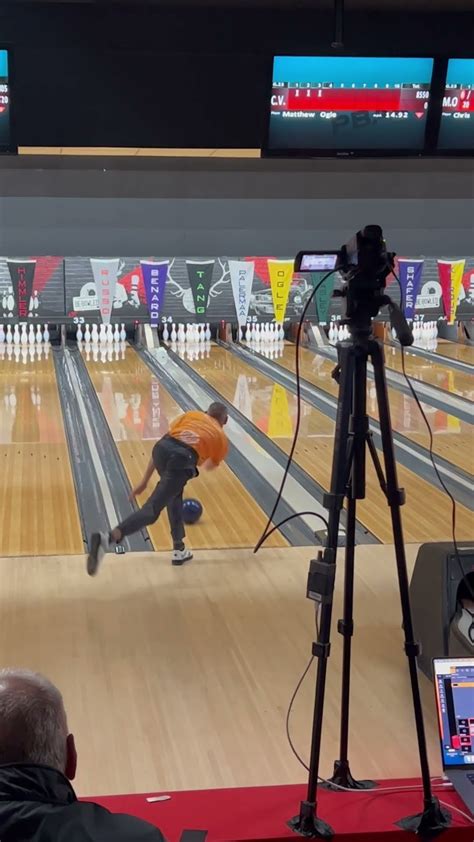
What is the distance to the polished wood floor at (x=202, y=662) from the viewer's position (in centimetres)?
300

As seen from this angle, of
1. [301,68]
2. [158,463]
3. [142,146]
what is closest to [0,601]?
[158,463]

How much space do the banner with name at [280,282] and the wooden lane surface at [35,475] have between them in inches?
116

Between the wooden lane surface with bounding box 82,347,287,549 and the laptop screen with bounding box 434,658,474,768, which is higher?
the laptop screen with bounding box 434,658,474,768

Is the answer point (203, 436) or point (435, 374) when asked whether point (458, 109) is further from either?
point (435, 374)

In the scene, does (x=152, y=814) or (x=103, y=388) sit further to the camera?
(x=103, y=388)

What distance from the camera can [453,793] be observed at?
96.7 inches

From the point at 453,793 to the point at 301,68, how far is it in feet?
9.31

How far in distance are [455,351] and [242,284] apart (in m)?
2.33

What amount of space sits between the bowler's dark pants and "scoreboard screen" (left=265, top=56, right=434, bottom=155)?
53.8 inches

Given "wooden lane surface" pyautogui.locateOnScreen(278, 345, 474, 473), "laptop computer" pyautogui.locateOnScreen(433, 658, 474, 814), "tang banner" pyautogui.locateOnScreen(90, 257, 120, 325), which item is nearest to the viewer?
"laptop computer" pyautogui.locateOnScreen(433, 658, 474, 814)

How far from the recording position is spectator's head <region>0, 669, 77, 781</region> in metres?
1.56

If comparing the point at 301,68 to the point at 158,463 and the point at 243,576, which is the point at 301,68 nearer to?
the point at 158,463

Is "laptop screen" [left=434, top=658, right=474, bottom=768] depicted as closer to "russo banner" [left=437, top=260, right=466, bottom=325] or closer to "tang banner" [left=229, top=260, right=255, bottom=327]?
"tang banner" [left=229, top=260, right=255, bottom=327]

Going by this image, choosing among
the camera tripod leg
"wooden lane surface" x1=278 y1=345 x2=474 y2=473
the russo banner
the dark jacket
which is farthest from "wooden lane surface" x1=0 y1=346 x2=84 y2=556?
the russo banner
